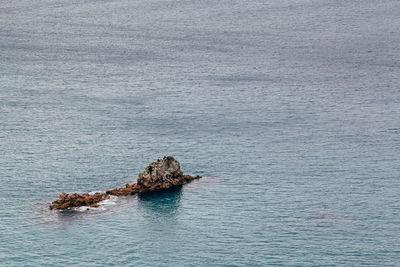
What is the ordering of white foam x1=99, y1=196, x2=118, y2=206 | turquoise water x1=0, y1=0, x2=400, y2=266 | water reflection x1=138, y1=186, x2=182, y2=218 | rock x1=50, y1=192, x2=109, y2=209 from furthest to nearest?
1. white foam x1=99, y1=196, x2=118, y2=206
2. water reflection x1=138, y1=186, x2=182, y2=218
3. rock x1=50, y1=192, x2=109, y2=209
4. turquoise water x1=0, y1=0, x2=400, y2=266

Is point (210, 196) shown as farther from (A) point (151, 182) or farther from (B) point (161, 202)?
(A) point (151, 182)

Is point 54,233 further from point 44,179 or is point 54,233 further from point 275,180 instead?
point 275,180

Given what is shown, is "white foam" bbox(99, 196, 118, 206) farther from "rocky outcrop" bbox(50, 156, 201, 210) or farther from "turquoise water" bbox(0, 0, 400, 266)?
"rocky outcrop" bbox(50, 156, 201, 210)

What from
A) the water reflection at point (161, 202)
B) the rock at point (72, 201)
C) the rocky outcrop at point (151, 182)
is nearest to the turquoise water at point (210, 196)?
the water reflection at point (161, 202)

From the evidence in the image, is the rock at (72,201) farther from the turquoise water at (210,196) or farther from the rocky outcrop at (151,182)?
the turquoise water at (210,196)

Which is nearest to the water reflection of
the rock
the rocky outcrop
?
the rocky outcrop

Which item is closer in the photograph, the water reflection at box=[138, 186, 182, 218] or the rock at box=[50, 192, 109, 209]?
the rock at box=[50, 192, 109, 209]

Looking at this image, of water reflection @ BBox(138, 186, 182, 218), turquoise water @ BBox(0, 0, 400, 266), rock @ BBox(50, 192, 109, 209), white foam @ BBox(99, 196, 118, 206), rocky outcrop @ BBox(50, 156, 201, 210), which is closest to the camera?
turquoise water @ BBox(0, 0, 400, 266)
